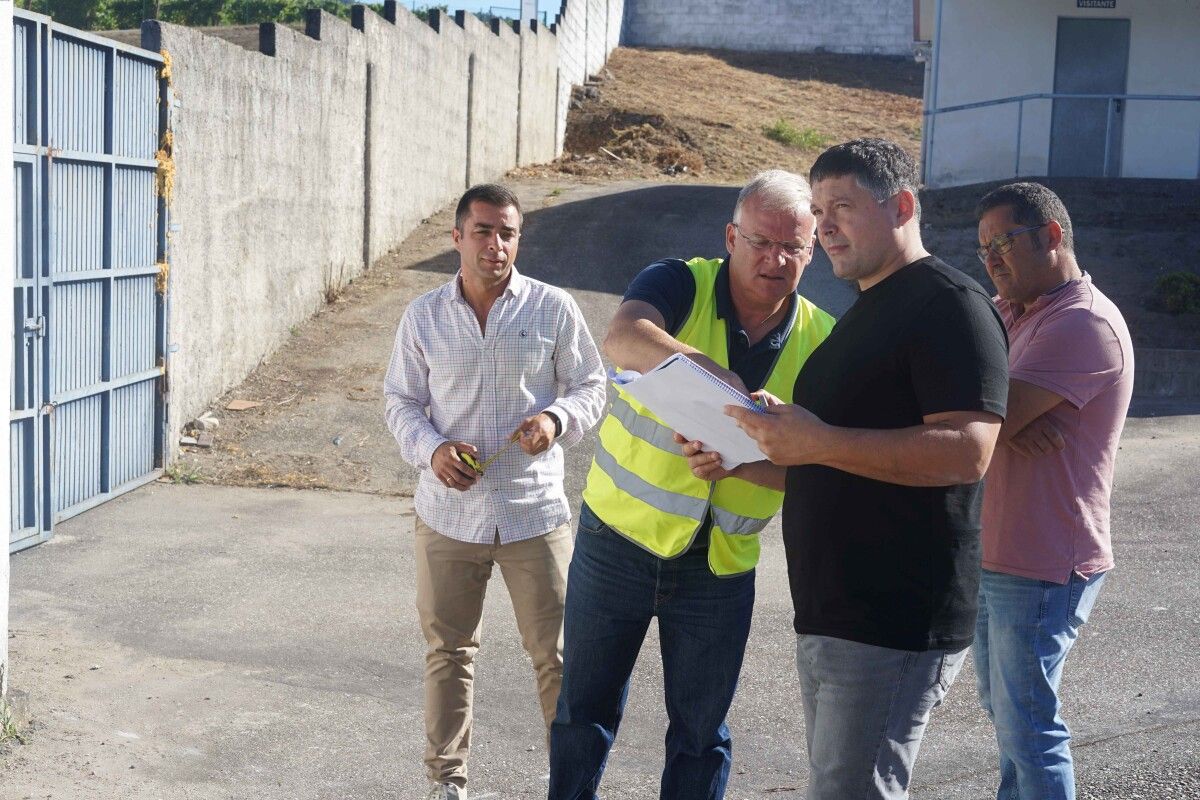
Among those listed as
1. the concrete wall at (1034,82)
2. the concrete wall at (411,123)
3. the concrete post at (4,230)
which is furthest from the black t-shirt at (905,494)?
the concrete wall at (1034,82)

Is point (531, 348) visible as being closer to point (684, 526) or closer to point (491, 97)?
point (684, 526)

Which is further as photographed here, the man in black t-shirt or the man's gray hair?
the man's gray hair

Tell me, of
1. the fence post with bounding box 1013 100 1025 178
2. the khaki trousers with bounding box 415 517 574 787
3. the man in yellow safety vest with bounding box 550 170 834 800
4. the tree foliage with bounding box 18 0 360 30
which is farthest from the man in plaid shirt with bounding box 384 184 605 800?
the tree foliage with bounding box 18 0 360 30

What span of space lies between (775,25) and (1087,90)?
17977 mm

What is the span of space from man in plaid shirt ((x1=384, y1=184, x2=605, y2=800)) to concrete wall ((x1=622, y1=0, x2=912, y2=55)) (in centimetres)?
3243

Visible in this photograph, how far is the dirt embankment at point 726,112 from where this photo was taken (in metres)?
24.0

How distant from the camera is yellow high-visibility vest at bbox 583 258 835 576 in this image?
3.46 metres

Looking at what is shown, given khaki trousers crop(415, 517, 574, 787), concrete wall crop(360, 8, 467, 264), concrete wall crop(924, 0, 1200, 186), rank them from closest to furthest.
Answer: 1. khaki trousers crop(415, 517, 574, 787)
2. concrete wall crop(360, 8, 467, 264)
3. concrete wall crop(924, 0, 1200, 186)

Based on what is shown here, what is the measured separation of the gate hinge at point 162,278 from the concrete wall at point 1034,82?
1267 centimetres

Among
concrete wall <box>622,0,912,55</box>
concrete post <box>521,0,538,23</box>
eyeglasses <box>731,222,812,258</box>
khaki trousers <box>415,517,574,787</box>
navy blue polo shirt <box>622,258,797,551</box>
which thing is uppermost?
concrete wall <box>622,0,912,55</box>

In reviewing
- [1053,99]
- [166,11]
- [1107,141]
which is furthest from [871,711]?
[166,11]

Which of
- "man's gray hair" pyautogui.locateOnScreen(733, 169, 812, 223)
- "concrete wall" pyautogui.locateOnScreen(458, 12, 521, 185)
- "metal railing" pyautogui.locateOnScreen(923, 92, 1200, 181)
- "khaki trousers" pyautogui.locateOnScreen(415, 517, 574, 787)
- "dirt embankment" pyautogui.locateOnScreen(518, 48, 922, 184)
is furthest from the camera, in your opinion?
"dirt embankment" pyautogui.locateOnScreen(518, 48, 922, 184)

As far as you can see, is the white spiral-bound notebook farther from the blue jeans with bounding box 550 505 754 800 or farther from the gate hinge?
the gate hinge

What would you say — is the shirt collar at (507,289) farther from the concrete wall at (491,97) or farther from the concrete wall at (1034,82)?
the concrete wall at (491,97)
